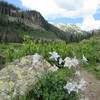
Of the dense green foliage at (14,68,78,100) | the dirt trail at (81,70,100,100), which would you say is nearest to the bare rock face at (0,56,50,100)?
the dense green foliage at (14,68,78,100)

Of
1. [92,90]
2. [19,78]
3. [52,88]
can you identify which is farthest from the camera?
[92,90]

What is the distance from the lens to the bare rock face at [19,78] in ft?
17.9

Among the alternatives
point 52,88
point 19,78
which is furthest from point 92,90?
point 19,78

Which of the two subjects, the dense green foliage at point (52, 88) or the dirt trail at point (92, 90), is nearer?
→ the dense green foliage at point (52, 88)

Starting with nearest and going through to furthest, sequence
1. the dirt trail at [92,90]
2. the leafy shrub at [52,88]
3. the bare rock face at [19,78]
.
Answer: the leafy shrub at [52,88] → the bare rock face at [19,78] → the dirt trail at [92,90]

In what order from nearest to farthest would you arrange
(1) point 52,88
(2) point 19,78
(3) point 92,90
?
(1) point 52,88, (2) point 19,78, (3) point 92,90

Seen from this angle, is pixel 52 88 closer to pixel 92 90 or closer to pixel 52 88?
pixel 52 88

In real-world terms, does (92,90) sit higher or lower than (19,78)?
lower

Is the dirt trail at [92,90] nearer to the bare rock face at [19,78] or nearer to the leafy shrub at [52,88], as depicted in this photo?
the leafy shrub at [52,88]

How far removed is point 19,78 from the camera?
5902 millimetres

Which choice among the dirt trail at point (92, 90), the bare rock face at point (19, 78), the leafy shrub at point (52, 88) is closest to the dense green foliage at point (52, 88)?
the leafy shrub at point (52, 88)

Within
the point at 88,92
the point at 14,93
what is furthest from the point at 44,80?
the point at 88,92

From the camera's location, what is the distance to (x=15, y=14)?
186625 mm

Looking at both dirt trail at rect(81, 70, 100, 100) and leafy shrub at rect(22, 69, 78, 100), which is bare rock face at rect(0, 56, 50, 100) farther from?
dirt trail at rect(81, 70, 100, 100)
